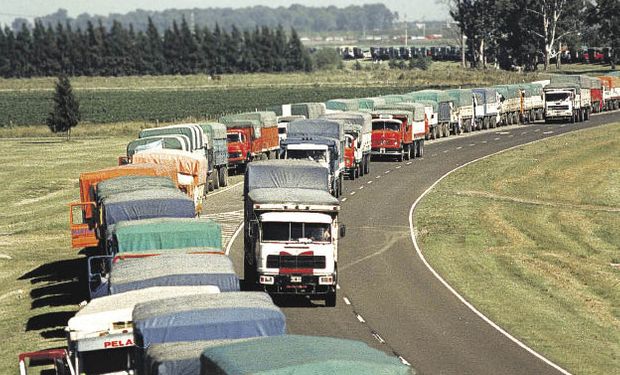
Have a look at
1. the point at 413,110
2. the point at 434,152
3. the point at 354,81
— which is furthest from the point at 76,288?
the point at 354,81

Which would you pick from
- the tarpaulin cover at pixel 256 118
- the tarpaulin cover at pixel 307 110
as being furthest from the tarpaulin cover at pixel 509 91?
the tarpaulin cover at pixel 256 118

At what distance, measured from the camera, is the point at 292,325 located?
30625 millimetres

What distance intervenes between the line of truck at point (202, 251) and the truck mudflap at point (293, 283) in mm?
33

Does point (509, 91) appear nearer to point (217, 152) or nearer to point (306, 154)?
point (217, 152)

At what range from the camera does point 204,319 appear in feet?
59.7

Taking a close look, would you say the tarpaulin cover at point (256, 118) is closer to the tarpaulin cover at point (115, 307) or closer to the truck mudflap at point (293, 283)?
the truck mudflap at point (293, 283)

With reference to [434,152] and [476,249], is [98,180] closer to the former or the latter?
[476,249]

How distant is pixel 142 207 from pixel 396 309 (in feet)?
26.7

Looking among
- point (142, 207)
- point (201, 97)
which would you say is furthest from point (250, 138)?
point (201, 97)

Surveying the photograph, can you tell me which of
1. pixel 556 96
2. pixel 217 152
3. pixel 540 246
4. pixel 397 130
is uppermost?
pixel 217 152

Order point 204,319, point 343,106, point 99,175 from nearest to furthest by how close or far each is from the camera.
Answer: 1. point 204,319
2. point 99,175
3. point 343,106

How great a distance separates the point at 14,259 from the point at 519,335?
22.0 m

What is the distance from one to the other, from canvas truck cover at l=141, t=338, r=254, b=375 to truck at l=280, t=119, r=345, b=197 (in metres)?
30.9

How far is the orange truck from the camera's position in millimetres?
35188
